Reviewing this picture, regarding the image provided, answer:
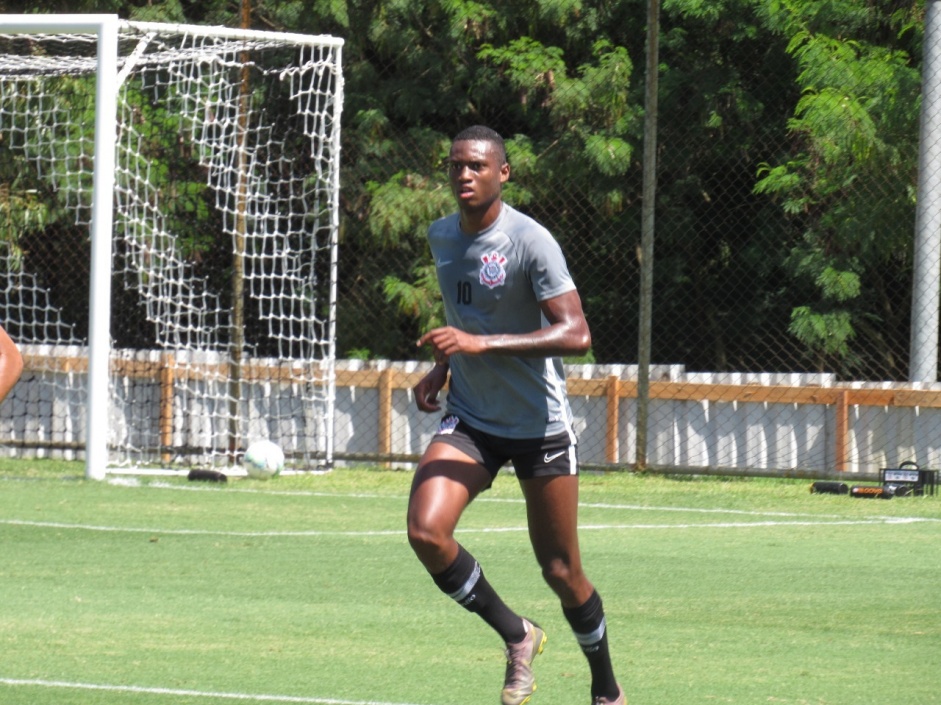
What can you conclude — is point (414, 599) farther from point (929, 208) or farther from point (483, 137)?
point (929, 208)

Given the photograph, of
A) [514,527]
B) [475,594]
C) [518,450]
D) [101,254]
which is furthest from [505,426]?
[101,254]

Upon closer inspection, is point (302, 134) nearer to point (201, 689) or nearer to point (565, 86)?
point (565, 86)

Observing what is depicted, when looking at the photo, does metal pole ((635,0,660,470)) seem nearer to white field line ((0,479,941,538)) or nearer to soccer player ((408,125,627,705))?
white field line ((0,479,941,538))

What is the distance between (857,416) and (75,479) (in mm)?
6877

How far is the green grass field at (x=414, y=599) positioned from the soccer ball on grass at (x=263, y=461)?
1.04 metres

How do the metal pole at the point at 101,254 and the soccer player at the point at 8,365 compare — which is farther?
the metal pole at the point at 101,254

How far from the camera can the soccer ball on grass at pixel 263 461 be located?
16156 mm

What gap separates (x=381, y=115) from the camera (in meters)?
22.7

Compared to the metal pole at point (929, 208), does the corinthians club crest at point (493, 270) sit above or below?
below

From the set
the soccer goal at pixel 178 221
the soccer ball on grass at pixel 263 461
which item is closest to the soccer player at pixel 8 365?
the soccer goal at pixel 178 221

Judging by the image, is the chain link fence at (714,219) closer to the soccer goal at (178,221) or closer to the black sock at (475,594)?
the soccer goal at (178,221)

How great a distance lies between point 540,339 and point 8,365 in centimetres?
183

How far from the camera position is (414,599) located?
9.36 m

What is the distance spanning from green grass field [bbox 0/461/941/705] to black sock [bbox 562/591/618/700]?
0.30 m
